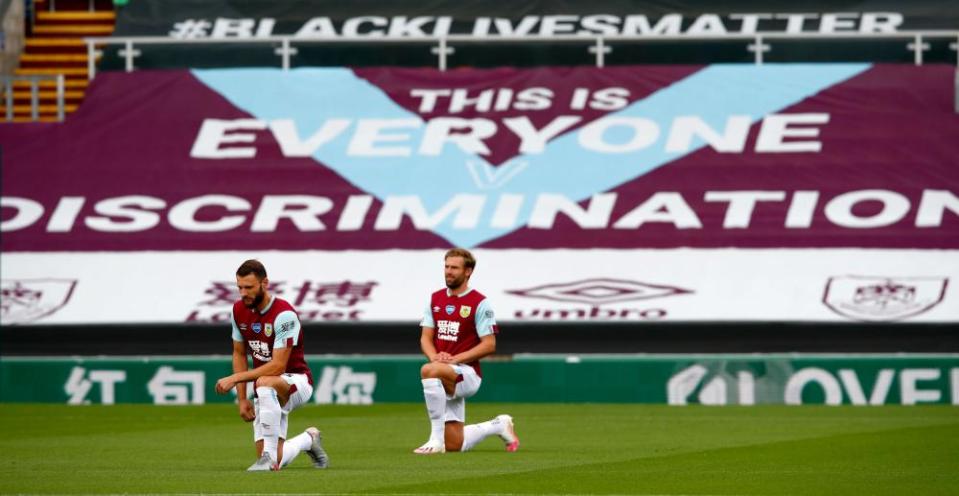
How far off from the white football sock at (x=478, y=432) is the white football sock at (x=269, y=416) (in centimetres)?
249

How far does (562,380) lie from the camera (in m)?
22.5

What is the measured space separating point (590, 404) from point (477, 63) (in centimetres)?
818

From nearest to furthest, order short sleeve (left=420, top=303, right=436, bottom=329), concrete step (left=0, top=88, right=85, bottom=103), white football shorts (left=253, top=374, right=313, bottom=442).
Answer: white football shorts (left=253, top=374, right=313, bottom=442) < short sleeve (left=420, top=303, right=436, bottom=329) < concrete step (left=0, top=88, right=85, bottom=103)

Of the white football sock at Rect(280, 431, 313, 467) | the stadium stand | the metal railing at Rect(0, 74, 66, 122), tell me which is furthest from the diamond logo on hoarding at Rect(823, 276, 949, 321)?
the white football sock at Rect(280, 431, 313, 467)

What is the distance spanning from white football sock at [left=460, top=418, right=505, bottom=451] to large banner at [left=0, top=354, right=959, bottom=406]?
8.17 meters

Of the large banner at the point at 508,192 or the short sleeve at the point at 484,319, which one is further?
the large banner at the point at 508,192

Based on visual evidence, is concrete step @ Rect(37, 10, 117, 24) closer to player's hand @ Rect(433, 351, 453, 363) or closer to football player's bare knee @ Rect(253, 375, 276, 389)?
player's hand @ Rect(433, 351, 453, 363)

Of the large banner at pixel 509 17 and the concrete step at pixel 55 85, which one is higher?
the large banner at pixel 509 17

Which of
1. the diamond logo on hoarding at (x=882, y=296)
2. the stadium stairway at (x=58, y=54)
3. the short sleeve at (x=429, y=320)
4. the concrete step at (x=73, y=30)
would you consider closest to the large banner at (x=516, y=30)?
the stadium stairway at (x=58, y=54)

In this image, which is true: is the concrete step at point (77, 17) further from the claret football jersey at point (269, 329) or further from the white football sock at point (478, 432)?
the claret football jersey at point (269, 329)

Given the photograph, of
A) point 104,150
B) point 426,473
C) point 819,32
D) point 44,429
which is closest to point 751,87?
point 819,32

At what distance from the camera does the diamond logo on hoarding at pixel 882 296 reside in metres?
24.1

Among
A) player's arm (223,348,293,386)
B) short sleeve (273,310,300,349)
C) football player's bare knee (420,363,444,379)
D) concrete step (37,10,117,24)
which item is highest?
short sleeve (273,310,300,349)

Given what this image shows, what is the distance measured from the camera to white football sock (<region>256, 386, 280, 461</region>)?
39.0 ft
